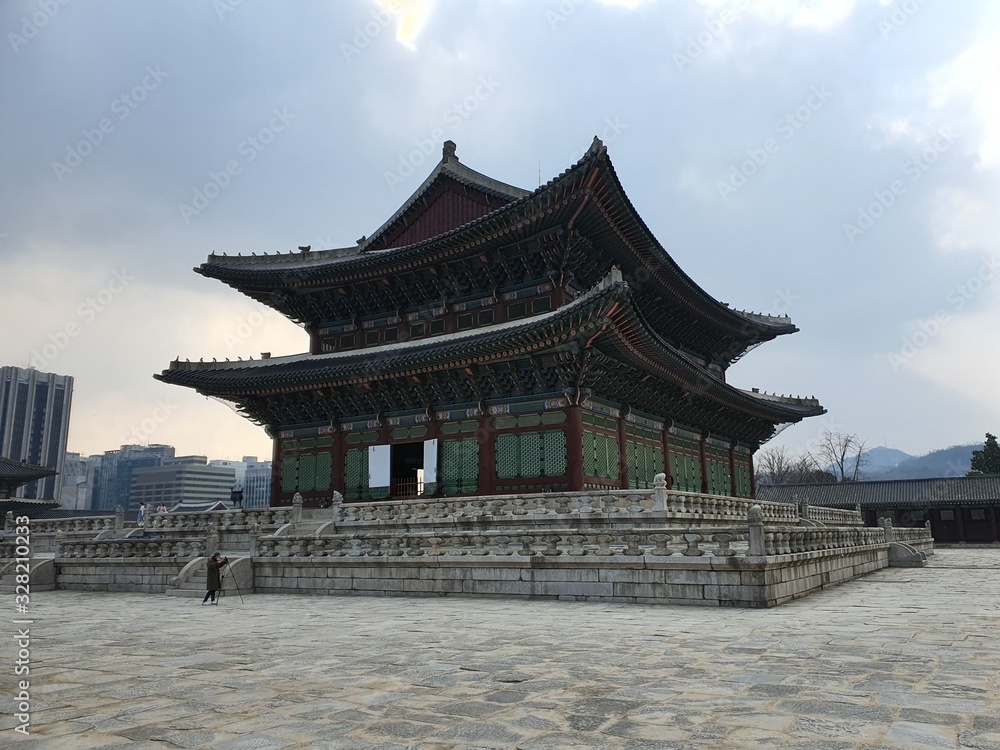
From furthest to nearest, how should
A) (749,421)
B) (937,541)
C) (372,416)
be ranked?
(937,541) < (749,421) < (372,416)

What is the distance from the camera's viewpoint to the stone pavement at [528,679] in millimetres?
5410

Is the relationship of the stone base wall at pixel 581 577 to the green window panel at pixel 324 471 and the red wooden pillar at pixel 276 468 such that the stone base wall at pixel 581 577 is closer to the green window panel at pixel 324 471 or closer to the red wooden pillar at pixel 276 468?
the green window panel at pixel 324 471

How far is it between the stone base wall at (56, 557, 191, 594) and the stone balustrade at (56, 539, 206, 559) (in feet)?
0.67

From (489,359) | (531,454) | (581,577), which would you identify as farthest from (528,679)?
(531,454)

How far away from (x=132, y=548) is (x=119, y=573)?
0.74 m

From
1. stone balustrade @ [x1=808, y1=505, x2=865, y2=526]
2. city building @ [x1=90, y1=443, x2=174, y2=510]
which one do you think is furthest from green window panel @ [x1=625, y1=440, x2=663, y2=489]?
city building @ [x1=90, y1=443, x2=174, y2=510]

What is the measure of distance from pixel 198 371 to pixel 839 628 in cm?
2813

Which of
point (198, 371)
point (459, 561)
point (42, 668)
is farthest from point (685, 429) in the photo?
point (42, 668)

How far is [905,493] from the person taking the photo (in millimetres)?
46781

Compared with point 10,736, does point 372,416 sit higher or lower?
higher

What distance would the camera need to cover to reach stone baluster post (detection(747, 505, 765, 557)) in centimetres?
1273

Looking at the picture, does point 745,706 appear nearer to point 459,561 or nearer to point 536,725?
point 536,725

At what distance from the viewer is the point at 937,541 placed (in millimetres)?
45438

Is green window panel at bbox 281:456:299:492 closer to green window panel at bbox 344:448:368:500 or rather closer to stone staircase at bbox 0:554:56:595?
green window panel at bbox 344:448:368:500
